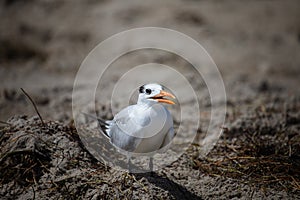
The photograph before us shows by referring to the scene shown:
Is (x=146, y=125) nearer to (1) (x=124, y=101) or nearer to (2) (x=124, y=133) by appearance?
(2) (x=124, y=133)

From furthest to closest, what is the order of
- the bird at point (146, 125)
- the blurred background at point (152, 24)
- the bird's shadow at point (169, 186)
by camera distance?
the blurred background at point (152, 24) < the bird's shadow at point (169, 186) < the bird at point (146, 125)

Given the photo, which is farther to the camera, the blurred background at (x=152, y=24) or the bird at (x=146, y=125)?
the blurred background at (x=152, y=24)

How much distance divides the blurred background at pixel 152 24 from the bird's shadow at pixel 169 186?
365cm

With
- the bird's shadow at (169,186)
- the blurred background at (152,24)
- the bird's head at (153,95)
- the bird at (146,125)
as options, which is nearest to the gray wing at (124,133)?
the bird at (146,125)

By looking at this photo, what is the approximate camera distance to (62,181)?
362 cm

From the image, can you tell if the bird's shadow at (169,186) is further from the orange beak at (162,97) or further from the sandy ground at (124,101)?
the orange beak at (162,97)

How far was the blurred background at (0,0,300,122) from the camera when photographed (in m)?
8.01

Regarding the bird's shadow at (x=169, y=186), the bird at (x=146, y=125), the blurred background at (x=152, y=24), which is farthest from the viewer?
the blurred background at (x=152, y=24)

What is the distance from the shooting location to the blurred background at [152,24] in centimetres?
801

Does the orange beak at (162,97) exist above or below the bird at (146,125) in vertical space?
above

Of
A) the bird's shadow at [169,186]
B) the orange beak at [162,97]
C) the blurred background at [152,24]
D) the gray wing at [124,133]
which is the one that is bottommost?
the bird's shadow at [169,186]

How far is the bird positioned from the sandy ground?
357 millimetres

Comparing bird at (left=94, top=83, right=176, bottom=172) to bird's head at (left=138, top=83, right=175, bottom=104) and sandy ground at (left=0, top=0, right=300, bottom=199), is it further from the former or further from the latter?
sandy ground at (left=0, top=0, right=300, bottom=199)

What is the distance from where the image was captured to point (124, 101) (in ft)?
20.2
